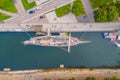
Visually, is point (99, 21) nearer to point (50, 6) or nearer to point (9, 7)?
point (50, 6)

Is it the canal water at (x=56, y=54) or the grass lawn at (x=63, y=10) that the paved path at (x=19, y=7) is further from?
the grass lawn at (x=63, y=10)

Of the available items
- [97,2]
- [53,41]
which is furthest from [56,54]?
[97,2]

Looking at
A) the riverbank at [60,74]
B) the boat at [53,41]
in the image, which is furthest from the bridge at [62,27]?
the riverbank at [60,74]

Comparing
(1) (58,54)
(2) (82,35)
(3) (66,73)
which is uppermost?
(2) (82,35)

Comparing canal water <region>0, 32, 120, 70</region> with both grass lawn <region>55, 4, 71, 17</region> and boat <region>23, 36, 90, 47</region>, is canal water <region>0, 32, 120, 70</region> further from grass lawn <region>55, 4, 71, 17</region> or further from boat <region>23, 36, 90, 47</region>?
grass lawn <region>55, 4, 71, 17</region>

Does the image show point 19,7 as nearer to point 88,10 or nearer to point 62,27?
point 62,27

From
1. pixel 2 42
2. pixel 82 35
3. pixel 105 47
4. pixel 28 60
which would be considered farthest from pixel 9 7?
pixel 105 47

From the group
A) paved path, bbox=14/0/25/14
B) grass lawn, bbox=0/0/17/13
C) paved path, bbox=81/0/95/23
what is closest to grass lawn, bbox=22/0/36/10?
paved path, bbox=14/0/25/14
